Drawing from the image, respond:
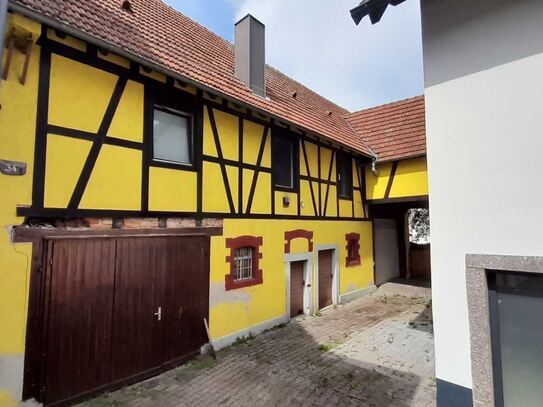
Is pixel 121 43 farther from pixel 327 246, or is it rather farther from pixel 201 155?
pixel 327 246

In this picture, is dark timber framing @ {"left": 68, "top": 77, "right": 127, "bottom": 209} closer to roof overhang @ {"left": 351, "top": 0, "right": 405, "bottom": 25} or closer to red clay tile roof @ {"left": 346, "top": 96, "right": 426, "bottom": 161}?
roof overhang @ {"left": 351, "top": 0, "right": 405, "bottom": 25}

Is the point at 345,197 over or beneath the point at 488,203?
over

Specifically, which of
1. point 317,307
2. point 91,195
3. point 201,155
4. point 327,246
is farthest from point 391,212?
point 91,195

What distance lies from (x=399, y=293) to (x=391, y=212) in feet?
11.9

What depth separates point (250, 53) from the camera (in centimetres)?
855

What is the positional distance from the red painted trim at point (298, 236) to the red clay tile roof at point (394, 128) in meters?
4.24

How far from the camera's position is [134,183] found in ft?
17.5

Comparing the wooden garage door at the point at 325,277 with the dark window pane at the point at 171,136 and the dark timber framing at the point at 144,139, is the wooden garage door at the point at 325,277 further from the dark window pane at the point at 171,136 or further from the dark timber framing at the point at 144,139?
the dark window pane at the point at 171,136

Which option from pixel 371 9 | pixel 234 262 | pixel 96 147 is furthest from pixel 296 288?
pixel 371 9

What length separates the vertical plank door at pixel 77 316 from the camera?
14.3 feet

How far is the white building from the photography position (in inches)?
108

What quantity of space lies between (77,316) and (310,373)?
3.72 metres

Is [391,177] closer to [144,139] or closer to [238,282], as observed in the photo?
[238,282]

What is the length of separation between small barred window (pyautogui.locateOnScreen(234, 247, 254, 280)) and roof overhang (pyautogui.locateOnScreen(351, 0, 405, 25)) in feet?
16.7
